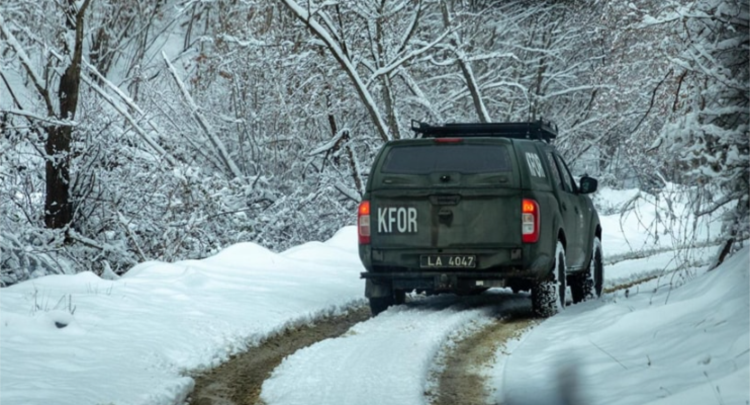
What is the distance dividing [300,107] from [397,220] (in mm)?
10985

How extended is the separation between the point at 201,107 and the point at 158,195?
608cm

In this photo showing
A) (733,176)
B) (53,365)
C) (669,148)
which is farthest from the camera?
(669,148)

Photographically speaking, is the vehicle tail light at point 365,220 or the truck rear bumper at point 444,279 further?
the vehicle tail light at point 365,220

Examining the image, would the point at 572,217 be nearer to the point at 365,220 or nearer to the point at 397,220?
the point at 397,220

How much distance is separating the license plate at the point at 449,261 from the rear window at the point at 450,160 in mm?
909

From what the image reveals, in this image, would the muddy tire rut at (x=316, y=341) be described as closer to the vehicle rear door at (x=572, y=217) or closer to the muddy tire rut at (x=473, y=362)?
the muddy tire rut at (x=473, y=362)

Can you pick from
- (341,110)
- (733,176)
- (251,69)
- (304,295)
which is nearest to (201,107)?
(251,69)

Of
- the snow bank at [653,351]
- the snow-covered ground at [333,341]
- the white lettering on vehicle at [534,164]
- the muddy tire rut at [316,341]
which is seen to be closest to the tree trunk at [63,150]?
the snow-covered ground at [333,341]

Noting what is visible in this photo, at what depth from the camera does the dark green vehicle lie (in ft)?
37.0

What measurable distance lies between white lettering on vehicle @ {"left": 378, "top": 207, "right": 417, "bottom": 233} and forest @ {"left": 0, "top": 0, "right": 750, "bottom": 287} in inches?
100

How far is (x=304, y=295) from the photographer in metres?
12.9

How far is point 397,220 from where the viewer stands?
11453 millimetres

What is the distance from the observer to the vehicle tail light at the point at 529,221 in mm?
11227

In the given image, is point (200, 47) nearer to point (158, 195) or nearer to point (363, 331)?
point (158, 195)
